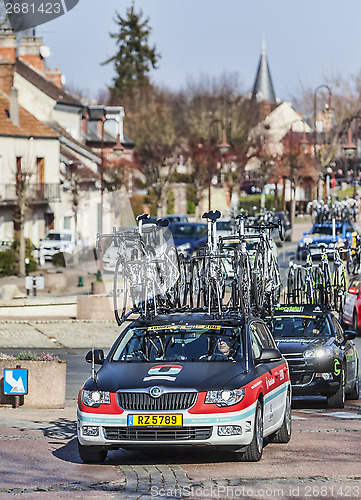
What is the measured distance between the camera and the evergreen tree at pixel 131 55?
11419 cm

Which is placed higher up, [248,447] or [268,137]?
[268,137]

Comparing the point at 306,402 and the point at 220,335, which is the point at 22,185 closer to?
the point at 306,402

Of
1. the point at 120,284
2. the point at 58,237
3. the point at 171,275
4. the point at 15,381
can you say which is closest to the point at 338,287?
the point at 171,275

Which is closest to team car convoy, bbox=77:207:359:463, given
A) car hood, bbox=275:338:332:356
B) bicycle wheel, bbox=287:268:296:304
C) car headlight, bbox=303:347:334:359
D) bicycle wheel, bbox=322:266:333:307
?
car hood, bbox=275:338:332:356

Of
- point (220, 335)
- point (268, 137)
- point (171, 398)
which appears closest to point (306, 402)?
point (220, 335)

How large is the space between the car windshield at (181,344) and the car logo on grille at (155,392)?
3.07 feet

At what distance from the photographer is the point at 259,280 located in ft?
58.2

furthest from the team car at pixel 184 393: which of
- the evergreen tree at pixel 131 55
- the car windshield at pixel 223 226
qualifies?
the evergreen tree at pixel 131 55

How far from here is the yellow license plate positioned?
1035 cm

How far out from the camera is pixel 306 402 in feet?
56.7

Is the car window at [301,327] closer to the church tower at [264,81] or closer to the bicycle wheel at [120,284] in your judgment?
the bicycle wheel at [120,284]

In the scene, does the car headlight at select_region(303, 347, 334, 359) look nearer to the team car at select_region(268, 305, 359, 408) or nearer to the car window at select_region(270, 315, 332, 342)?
the team car at select_region(268, 305, 359, 408)

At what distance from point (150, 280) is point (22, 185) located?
4257cm

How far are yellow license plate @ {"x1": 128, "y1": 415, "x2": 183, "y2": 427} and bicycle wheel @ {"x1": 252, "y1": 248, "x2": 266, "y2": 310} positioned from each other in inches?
248
